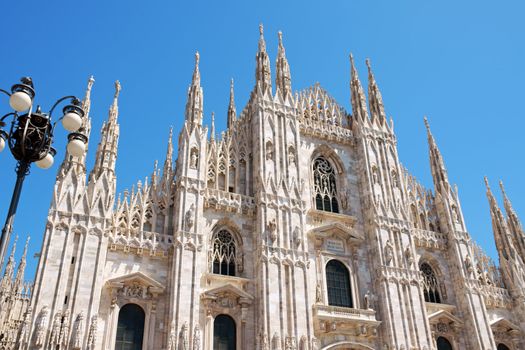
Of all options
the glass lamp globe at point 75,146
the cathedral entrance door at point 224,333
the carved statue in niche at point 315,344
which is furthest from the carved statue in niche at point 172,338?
the glass lamp globe at point 75,146

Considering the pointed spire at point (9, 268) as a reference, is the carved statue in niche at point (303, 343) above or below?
below

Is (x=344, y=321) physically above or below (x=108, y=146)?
below

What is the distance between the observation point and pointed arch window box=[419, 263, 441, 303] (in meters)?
27.4

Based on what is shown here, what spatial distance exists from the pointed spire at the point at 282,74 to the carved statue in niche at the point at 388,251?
A: 958cm

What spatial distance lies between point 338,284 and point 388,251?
10.2ft

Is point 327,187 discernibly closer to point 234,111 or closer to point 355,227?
point 355,227

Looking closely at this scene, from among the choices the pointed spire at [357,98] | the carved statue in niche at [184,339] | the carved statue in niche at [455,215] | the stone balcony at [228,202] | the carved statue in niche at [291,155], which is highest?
the pointed spire at [357,98]

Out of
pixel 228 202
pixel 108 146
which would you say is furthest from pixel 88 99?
pixel 228 202

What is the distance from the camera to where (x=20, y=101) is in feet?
34.6

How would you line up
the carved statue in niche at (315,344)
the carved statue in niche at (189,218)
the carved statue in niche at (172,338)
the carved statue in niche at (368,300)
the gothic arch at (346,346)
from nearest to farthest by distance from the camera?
the carved statue in niche at (172,338)
the carved statue in niche at (315,344)
the carved statue in niche at (189,218)
the gothic arch at (346,346)
the carved statue in niche at (368,300)

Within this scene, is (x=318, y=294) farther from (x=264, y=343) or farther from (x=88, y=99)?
(x=88, y=99)

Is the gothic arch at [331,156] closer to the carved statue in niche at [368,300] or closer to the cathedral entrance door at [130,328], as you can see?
the carved statue in niche at [368,300]

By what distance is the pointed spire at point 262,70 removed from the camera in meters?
29.1

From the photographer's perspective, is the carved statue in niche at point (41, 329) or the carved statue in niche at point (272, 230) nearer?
the carved statue in niche at point (41, 329)
